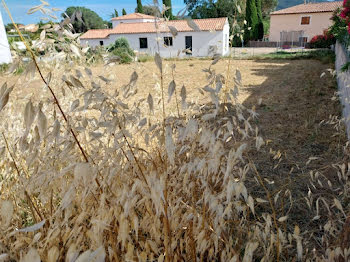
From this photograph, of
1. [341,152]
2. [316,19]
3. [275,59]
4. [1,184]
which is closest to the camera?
[1,184]

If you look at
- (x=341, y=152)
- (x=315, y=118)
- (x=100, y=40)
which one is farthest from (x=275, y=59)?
(x=100, y=40)

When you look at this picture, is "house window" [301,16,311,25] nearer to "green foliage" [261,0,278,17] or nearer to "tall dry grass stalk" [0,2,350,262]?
"green foliage" [261,0,278,17]

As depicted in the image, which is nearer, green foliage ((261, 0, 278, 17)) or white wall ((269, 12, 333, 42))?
white wall ((269, 12, 333, 42))

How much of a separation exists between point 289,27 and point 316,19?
7.44 ft

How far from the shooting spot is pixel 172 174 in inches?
55.1

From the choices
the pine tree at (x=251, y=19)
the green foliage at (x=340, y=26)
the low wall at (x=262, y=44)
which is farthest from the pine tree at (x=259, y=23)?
the green foliage at (x=340, y=26)

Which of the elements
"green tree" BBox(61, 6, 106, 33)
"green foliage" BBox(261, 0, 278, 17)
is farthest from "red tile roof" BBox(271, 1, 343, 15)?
"green tree" BBox(61, 6, 106, 33)

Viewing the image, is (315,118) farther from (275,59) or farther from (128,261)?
(275,59)

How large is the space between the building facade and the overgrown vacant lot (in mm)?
21887

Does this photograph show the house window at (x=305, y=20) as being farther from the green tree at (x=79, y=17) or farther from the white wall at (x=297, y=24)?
the green tree at (x=79, y=17)

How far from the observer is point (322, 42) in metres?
17.1

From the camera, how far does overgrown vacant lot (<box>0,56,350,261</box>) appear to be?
2.66 feet

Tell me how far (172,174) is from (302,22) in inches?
1098

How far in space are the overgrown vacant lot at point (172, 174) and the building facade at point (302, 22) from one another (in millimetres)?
21887
